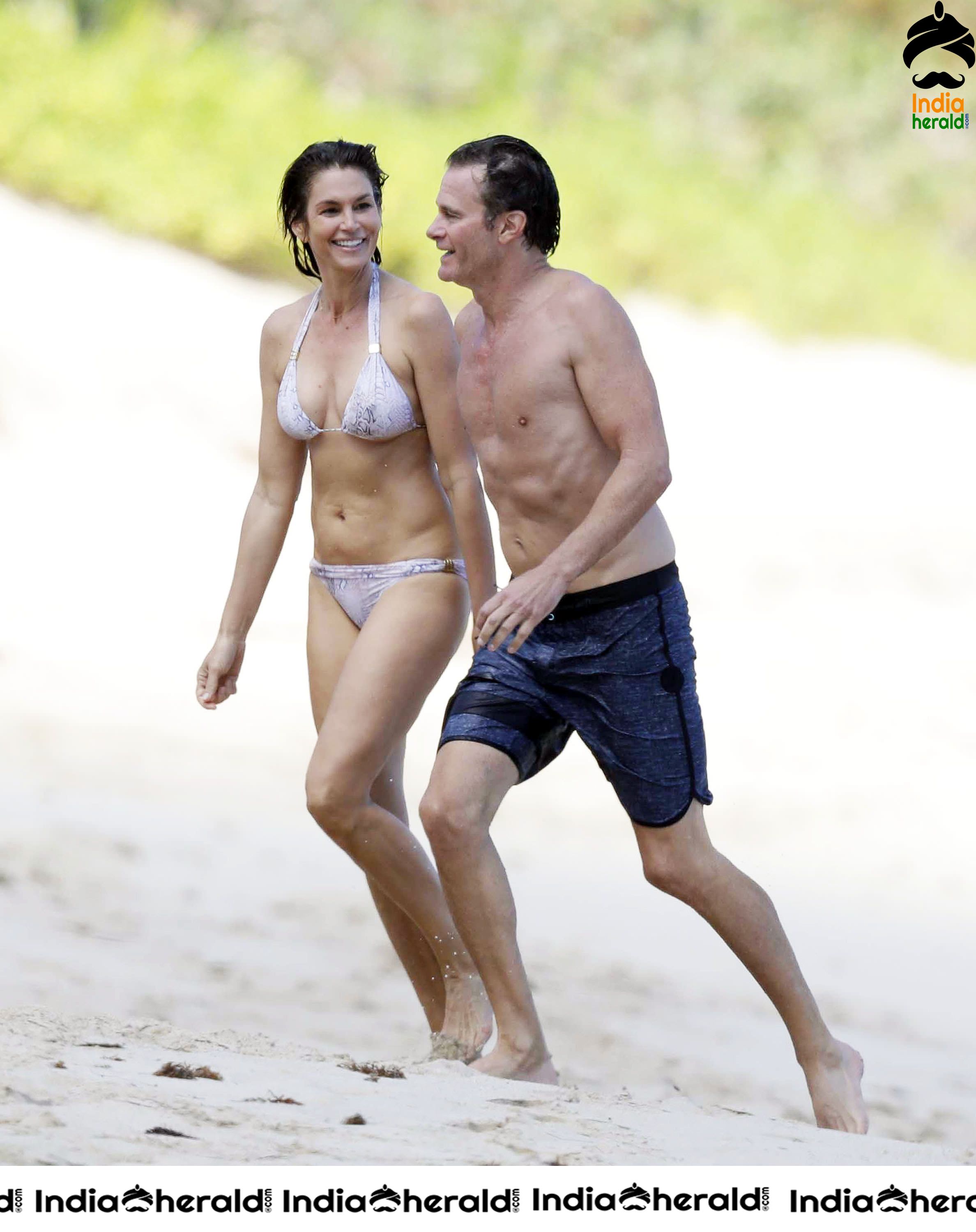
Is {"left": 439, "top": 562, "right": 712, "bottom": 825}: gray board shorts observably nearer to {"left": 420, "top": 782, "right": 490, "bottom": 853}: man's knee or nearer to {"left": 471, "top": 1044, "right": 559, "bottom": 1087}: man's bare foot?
{"left": 420, "top": 782, "right": 490, "bottom": 853}: man's knee

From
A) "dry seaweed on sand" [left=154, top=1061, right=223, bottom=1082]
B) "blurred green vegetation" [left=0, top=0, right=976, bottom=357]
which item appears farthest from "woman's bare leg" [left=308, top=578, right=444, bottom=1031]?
"blurred green vegetation" [left=0, top=0, right=976, bottom=357]

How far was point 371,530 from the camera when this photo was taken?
409cm

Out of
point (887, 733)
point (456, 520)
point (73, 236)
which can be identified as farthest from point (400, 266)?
point (456, 520)

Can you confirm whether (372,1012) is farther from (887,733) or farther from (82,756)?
(887,733)

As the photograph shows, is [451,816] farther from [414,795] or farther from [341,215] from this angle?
[414,795]

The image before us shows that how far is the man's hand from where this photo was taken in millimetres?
3477

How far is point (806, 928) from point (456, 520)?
12.5 ft

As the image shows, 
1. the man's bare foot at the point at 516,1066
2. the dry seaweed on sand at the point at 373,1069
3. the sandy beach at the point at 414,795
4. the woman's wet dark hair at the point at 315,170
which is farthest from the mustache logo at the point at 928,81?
the dry seaweed on sand at the point at 373,1069

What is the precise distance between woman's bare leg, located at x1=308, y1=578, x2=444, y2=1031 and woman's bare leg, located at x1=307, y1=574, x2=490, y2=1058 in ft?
0.14

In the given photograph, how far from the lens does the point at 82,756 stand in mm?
7922

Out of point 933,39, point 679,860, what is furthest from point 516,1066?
point 933,39

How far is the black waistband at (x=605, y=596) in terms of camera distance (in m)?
3.72

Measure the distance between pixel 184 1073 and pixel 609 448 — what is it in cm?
149

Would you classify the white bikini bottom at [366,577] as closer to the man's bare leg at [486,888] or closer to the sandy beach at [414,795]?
the man's bare leg at [486,888]
